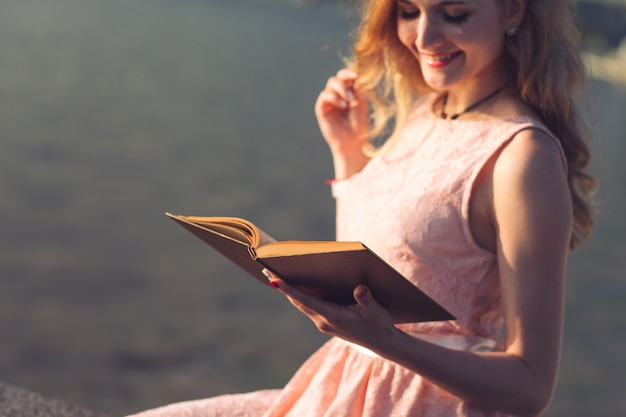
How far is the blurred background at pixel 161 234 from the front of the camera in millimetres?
7840

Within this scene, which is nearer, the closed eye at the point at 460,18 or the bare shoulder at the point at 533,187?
the bare shoulder at the point at 533,187

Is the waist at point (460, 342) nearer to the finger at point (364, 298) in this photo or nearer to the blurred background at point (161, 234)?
the finger at point (364, 298)

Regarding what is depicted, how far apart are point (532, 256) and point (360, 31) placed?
3.13ft

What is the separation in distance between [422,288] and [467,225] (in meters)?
0.18

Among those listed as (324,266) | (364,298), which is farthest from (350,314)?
(324,266)

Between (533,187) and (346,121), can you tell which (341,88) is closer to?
(346,121)

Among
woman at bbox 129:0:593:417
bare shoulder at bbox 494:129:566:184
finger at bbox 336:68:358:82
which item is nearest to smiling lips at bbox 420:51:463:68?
woman at bbox 129:0:593:417

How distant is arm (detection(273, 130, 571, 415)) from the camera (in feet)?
6.96

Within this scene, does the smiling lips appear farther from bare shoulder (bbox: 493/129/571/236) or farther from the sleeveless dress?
bare shoulder (bbox: 493/129/571/236)

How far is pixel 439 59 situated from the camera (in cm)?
244

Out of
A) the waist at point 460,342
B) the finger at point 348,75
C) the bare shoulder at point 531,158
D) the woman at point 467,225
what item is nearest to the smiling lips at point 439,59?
the woman at point 467,225

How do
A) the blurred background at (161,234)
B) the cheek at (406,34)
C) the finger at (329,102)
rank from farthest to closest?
the blurred background at (161,234) → the finger at (329,102) → the cheek at (406,34)

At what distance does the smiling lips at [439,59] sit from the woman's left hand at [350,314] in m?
0.69

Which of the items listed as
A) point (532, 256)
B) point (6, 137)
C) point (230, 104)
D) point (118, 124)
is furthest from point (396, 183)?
point (230, 104)
